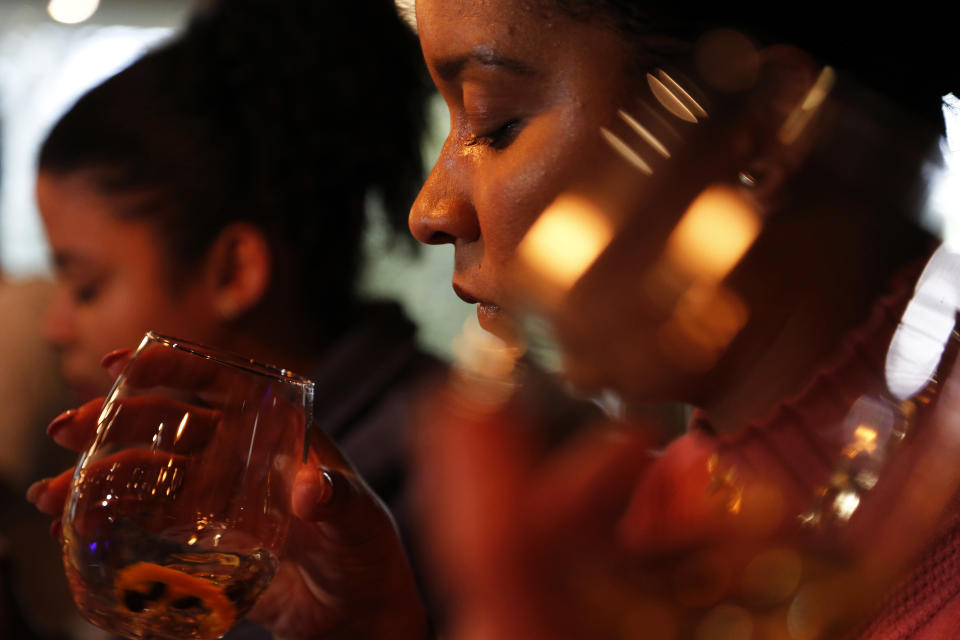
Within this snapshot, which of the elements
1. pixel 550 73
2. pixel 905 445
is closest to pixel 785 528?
pixel 905 445

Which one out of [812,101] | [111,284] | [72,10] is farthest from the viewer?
[72,10]

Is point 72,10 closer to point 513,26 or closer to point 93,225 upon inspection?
point 93,225

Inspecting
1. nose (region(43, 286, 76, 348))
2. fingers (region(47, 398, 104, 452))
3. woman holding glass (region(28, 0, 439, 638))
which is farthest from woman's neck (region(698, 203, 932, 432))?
nose (region(43, 286, 76, 348))

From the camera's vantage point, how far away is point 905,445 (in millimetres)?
275

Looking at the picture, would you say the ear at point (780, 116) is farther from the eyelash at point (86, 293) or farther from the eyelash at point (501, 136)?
the eyelash at point (86, 293)

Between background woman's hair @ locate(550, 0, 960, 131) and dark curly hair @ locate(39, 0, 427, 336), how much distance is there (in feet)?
1.58

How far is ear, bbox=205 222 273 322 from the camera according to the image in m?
0.80

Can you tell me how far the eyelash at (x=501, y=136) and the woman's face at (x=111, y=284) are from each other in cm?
51

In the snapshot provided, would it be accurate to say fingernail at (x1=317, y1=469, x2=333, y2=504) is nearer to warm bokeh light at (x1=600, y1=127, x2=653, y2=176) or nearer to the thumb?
the thumb

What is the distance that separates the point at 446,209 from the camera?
1.16ft

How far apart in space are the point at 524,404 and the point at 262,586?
126mm

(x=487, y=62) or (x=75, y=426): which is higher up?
(x=487, y=62)

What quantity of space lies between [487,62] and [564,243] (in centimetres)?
7

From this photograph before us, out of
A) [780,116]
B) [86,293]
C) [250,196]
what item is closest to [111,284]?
[86,293]
